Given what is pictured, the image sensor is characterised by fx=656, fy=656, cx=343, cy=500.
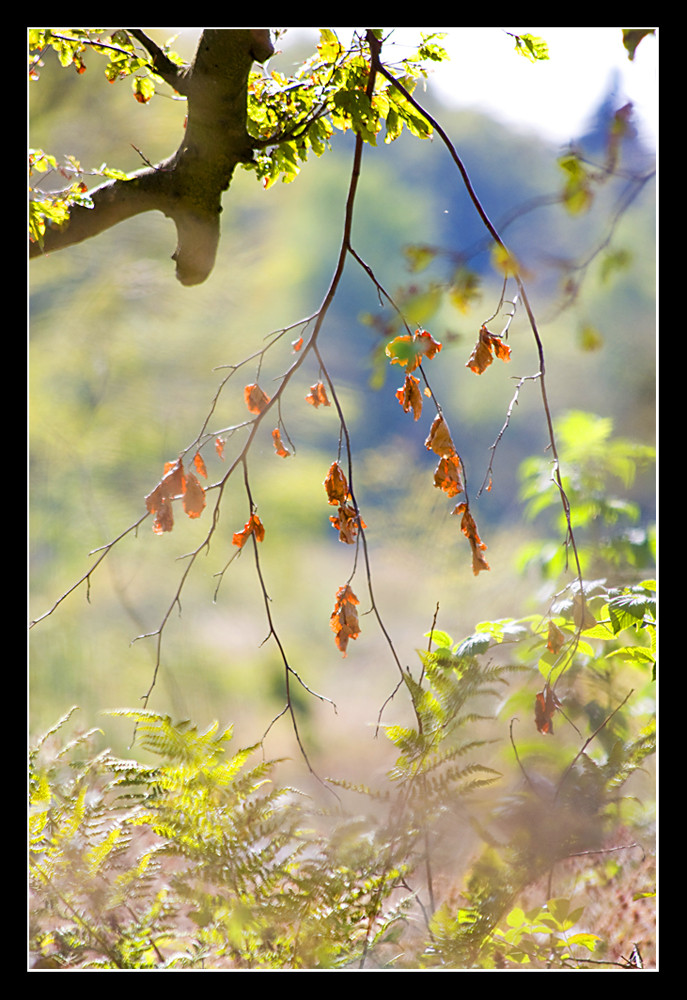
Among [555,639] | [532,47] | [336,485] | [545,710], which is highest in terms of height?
[532,47]

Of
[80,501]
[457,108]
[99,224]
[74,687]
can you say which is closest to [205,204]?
[99,224]

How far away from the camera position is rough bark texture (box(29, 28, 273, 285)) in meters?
1.16

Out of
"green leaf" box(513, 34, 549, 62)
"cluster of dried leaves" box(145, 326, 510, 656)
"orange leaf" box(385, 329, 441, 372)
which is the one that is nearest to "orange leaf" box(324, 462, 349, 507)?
"cluster of dried leaves" box(145, 326, 510, 656)

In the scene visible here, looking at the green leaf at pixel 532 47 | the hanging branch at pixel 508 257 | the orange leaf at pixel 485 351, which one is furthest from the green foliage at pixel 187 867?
the green leaf at pixel 532 47

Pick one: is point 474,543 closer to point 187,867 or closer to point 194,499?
point 194,499

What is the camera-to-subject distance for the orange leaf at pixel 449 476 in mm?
1171

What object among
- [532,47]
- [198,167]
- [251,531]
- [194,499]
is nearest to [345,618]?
[251,531]

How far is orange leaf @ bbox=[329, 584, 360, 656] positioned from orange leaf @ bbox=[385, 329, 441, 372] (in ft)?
1.37

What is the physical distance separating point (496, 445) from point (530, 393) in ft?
0.40

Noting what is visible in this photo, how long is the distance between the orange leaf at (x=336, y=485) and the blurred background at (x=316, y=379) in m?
0.11

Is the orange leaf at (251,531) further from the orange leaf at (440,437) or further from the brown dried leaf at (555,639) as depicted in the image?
the brown dried leaf at (555,639)

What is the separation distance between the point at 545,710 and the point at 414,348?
72 centimetres

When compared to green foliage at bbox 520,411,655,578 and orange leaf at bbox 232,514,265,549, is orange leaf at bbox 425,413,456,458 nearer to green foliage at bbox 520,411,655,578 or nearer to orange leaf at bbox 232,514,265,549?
green foliage at bbox 520,411,655,578

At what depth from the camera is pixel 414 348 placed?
3.69 ft
